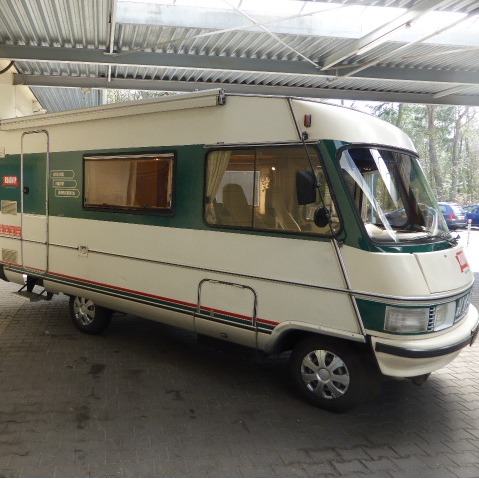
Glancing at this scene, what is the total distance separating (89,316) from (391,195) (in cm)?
400

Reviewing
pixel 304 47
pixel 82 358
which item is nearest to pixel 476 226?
pixel 304 47

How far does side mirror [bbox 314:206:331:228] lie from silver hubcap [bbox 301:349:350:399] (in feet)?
3.68

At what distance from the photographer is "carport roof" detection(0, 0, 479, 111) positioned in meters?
6.14

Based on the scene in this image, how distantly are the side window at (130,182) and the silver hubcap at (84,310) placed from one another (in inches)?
50.1

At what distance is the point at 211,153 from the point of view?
4578 millimetres

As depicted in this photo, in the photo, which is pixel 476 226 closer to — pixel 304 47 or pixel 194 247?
pixel 304 47

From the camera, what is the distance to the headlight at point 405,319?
3658mm

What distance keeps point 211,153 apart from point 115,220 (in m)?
1.55

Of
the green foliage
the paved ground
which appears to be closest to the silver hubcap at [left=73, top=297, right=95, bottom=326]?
the paved ground

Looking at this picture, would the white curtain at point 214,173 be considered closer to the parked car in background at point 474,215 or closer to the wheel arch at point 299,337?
the wheel arch at point 299,337

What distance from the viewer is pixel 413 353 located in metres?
3.64

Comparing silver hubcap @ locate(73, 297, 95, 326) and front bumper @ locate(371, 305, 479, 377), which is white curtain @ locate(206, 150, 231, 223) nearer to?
front bumper @ locate(371, 305, 479, 377)

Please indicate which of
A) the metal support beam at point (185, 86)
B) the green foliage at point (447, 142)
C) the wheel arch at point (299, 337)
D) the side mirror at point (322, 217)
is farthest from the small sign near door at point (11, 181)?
the green foliage at point (447, 142)

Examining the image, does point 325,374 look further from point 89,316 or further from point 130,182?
point 89,316
